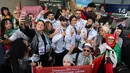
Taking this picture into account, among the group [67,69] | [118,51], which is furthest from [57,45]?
[118,51]

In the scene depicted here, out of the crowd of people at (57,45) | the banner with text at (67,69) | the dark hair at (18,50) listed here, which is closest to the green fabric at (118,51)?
the crowd of people at (57,45)

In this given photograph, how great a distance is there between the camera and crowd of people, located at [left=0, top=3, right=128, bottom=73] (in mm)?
4672

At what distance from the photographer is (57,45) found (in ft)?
19.0

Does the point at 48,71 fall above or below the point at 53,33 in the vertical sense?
below

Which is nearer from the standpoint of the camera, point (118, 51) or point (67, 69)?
point (67, 69)

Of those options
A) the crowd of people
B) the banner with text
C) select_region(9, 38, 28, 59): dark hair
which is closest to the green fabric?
the crowd of people

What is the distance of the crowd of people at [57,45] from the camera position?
4.67 m

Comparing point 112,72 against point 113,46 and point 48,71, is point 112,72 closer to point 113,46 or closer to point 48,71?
point 113,46

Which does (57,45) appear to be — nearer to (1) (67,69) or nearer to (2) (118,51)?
(1) (67,69)

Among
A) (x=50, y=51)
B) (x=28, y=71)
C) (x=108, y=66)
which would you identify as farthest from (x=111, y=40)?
(x=28, y=71)

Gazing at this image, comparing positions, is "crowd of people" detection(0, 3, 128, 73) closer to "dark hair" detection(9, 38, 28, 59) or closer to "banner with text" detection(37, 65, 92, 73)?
"dark hair" detection(9, 38, 28, 59)

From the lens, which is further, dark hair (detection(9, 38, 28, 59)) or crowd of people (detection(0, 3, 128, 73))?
crowd of people (detection(0, 3, 128, 73))

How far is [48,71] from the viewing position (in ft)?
15.8

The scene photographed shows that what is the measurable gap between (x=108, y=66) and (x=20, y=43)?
69.1 inches
